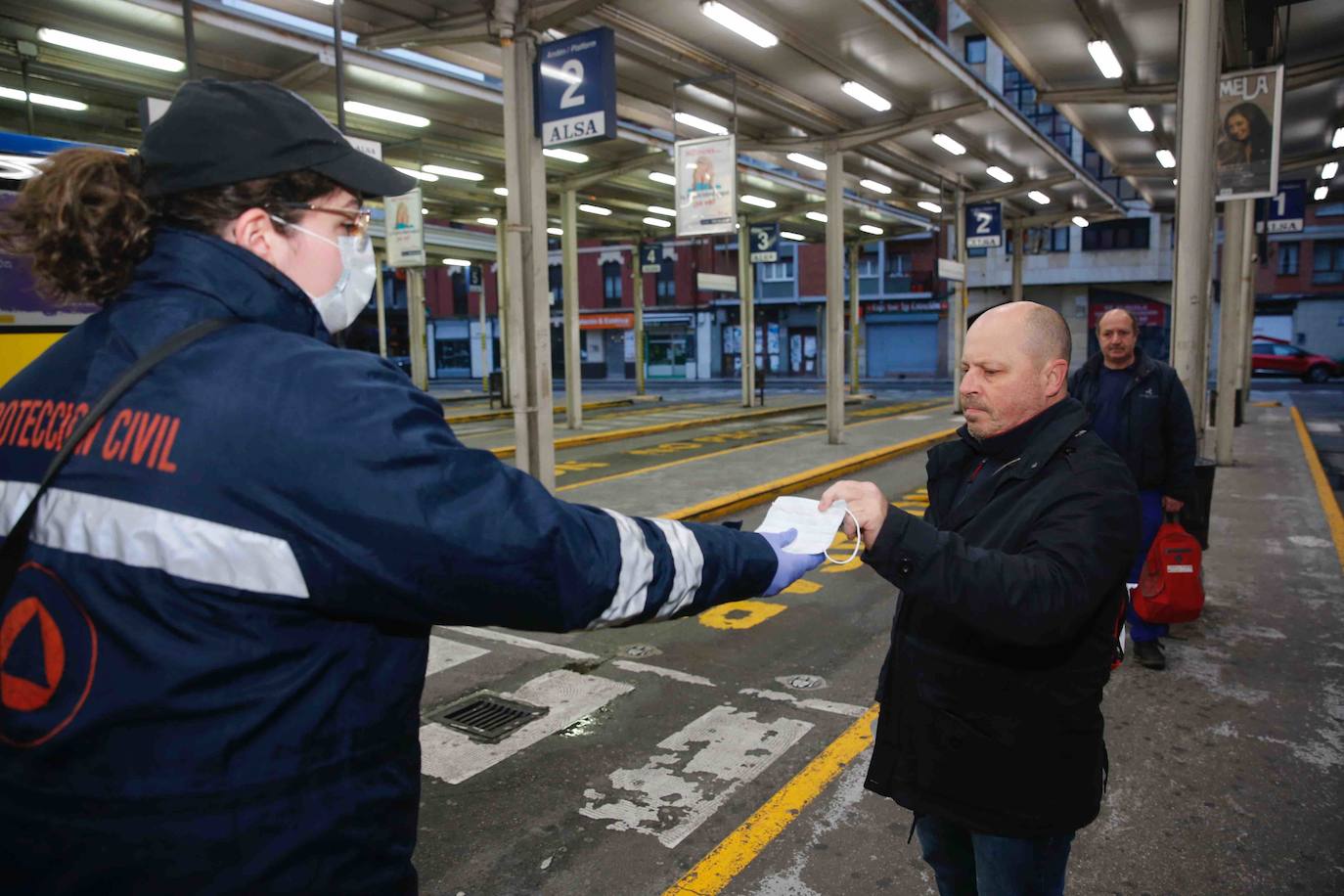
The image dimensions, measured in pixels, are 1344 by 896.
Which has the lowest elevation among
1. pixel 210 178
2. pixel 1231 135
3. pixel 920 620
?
pixel 920 620

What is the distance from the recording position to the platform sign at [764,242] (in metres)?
24.6

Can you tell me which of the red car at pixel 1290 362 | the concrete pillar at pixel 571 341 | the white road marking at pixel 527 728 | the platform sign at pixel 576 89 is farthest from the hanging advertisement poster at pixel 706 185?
the red car at pixel 1290 362

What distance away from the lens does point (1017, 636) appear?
6.60 ft

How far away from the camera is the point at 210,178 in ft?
4.70

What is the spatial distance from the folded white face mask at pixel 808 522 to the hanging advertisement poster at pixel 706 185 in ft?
35.8

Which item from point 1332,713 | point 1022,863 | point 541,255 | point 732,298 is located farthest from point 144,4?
point 732,298

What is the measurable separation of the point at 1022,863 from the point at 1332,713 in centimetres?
363

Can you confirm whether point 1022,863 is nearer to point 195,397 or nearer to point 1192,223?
point 195,397

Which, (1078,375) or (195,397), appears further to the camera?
(1078,375)

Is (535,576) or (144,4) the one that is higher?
(144,4)

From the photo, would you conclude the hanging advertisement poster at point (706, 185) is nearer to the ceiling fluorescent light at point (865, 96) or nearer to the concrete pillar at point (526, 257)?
the ceiling fluorescent light at point (865, 96)

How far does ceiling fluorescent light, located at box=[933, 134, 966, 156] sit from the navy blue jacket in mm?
17426

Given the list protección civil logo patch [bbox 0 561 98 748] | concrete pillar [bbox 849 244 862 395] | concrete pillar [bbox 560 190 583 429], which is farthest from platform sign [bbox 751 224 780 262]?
protección civil logo patch [bbox 0 561 98 748]

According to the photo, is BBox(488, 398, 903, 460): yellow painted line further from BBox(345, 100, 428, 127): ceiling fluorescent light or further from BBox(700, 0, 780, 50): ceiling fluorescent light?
BBox(700, 0, 780, 50): ceiling fluorescent light
